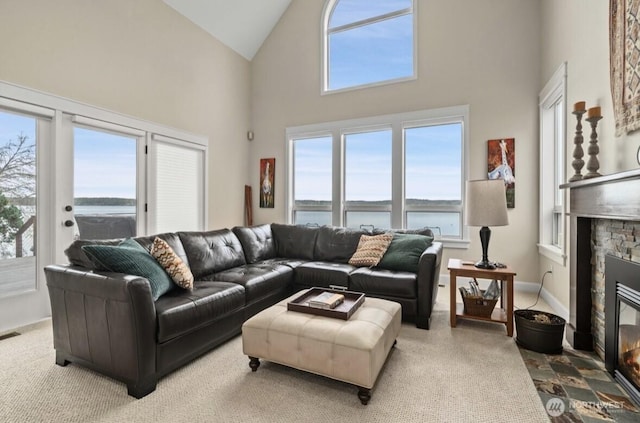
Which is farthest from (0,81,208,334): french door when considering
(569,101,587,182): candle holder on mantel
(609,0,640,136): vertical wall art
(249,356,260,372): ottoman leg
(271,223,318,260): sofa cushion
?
(609,0,640,136): vertical wall art

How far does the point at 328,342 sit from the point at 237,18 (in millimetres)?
5091

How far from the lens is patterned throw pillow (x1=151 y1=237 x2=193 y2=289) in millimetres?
2422

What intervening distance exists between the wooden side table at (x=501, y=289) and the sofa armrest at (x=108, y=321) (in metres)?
2.45

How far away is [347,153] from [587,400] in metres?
4.05

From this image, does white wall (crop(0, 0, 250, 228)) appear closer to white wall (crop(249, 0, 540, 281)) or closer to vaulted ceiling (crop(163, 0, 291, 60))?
vaulted ceiling (crop(163, 0, 291, 60))

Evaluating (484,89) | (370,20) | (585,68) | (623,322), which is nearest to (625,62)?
(585,68)

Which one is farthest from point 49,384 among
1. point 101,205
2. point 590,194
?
point 590,194

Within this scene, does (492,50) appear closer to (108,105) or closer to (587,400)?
(587,400)

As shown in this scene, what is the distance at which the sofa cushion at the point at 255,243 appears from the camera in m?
3.66

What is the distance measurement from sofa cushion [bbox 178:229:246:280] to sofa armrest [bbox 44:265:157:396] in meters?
0.95

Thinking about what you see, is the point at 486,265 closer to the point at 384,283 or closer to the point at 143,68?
the point at 384,283

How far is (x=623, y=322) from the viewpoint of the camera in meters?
1.94

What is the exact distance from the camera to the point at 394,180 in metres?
4.74

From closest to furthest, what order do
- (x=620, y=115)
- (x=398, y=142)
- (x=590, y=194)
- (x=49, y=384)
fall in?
(x=49, y=384), (x=620, y=115), (x=590, y=194), (x=398, y=142)
